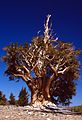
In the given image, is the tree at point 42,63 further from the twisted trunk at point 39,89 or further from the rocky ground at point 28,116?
the rocky ground at point 28,116

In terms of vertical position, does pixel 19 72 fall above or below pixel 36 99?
above

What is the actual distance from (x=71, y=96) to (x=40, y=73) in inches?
425

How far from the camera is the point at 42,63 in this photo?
36.9 metres

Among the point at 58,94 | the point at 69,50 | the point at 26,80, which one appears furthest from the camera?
the point at 58,94

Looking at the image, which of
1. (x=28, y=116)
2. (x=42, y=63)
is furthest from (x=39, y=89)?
(x=28, y=116)

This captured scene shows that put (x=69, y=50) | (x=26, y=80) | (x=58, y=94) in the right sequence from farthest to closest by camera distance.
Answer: (x=58, y=94) → (x=69, y=50) → (x=26, y=80)

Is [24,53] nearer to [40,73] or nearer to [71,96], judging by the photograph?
[40,73]

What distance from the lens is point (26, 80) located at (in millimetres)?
36281

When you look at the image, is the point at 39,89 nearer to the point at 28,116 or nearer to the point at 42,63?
the point at 42,63

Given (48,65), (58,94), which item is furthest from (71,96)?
(48,65)

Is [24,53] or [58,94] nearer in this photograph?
[24,53]

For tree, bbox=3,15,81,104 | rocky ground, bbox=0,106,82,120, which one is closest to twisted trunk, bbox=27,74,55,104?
tree, bbox=3,15,81,104

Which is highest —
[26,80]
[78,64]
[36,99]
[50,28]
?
[50,28]

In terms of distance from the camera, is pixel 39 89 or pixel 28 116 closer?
pixel 28 116
